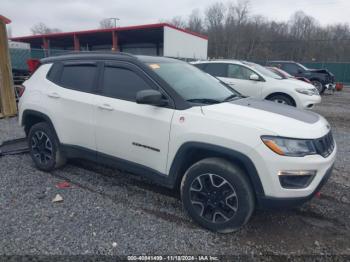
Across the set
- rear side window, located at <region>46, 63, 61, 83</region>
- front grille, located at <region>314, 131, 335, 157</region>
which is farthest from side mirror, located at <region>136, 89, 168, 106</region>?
rear side window, located at <region>46, 63, 61, 83</region>

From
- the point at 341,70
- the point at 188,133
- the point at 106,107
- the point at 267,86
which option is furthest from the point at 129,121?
the point at 341,70

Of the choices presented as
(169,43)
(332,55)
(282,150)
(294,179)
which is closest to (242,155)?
(282,150)

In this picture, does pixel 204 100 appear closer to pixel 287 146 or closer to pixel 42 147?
pixel 287 146

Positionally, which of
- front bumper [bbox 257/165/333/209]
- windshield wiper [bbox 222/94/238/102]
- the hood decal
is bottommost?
front bumper [bbox 257/165/333/209]

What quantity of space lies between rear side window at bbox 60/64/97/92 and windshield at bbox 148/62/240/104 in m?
0.90

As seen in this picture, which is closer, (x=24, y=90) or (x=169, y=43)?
(x=24, y=90)

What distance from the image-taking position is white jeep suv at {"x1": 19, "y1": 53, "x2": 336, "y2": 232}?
96.7 inches

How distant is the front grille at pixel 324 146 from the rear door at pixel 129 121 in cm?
146

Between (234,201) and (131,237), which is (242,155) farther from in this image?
(131,237)

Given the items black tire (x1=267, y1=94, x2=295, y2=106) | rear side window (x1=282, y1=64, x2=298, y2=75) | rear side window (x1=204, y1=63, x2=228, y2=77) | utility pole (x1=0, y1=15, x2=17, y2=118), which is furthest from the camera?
rear side window (x1=282, y1=64, x2=298, y2=75)

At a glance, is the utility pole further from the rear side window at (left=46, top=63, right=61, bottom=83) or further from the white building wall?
the white building wall

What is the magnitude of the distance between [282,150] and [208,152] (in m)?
0.74

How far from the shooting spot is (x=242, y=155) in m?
2.48

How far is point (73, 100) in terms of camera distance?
3621 mm
